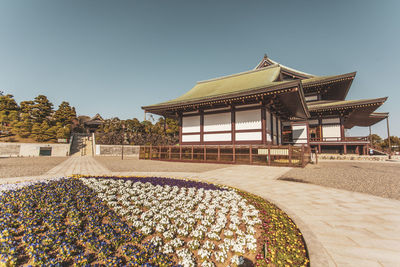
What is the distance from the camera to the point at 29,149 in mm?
21094

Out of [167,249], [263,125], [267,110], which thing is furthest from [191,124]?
[167,249]

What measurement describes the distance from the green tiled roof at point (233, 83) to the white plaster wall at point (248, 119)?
1.86m

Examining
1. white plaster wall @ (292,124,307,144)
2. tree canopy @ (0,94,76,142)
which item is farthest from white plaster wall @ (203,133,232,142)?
tree canopy @ (0,94,76,142)

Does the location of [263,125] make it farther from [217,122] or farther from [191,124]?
[191,124]

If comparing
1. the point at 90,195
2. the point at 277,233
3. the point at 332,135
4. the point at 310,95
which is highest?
the point at 310,95

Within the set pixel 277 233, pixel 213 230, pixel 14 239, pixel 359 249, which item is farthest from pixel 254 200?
pixel 14 239

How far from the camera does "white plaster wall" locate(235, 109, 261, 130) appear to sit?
12492 mm

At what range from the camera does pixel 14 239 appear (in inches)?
96.0

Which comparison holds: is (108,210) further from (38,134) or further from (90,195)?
(38,134)

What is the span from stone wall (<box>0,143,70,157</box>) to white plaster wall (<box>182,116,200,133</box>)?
61.9ft

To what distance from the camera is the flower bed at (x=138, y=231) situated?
2.18 metres

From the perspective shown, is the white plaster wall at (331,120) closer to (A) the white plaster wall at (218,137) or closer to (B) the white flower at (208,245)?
(A) the white plaster wall at (218,137)

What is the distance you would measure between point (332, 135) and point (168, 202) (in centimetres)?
2154

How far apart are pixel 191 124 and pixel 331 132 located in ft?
52.9
